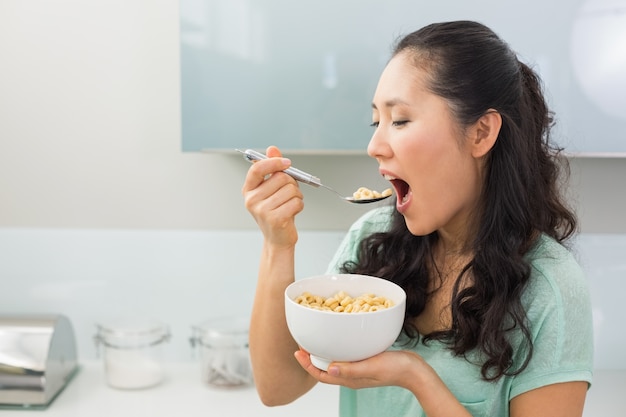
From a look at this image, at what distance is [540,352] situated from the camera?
3.20 ft

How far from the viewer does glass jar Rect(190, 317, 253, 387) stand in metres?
1.64

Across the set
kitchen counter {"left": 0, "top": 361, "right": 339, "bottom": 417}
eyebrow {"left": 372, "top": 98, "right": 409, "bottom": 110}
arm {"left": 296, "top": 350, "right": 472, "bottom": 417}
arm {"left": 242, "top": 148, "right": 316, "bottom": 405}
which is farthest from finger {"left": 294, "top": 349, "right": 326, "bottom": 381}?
kitchen counter {"left": 0, "top": 361, "right": 339, "bottom": 417}

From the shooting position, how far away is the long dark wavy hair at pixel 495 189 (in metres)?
1.00

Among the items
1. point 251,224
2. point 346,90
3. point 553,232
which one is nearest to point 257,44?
point 346,90

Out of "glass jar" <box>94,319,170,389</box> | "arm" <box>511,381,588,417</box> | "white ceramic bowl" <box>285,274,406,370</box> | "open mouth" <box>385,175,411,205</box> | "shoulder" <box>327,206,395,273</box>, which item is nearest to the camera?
"white ceramic bowl" <box>285,274,406,370</box>

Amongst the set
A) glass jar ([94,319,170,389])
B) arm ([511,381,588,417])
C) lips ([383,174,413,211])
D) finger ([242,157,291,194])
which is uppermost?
finger ([242,157,291,194])

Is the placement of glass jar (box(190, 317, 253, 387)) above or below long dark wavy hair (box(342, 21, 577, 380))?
below

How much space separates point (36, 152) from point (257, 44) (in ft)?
2.38

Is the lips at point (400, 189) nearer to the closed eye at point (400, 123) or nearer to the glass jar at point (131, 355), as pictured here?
the closed eye at point (400, 123)

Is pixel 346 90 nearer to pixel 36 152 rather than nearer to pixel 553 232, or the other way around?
pixel 553 232

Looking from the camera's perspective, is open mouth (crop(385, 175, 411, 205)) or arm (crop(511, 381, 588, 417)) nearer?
arm (crop(511, 381, 588, 417))

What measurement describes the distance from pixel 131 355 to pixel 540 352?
3.34 ft

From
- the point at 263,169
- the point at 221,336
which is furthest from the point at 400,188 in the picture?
the point at 221,336

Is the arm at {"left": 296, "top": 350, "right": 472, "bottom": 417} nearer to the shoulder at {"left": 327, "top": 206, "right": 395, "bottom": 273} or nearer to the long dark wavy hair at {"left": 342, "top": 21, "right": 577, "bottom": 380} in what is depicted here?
the long dark wavy hair at {"left": 342, "top": 21, "right": 577, "bottom": 380}
